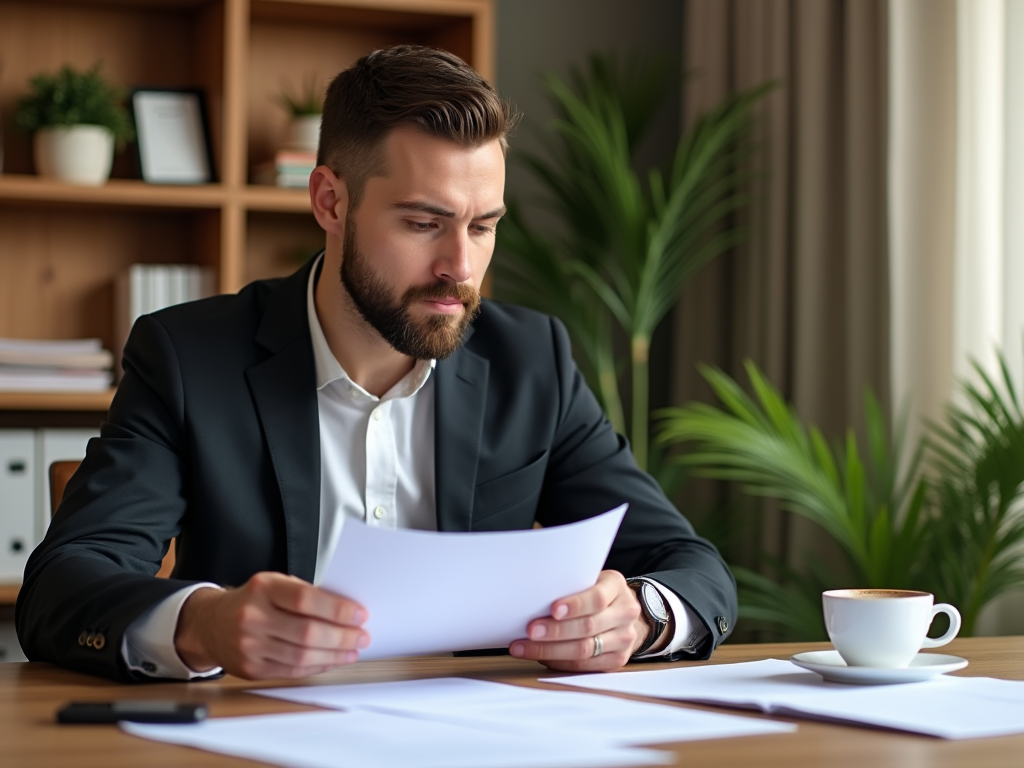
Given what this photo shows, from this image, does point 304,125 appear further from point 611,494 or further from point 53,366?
point 611,494

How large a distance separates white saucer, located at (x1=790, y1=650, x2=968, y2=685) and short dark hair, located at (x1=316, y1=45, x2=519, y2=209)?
763 millimetres

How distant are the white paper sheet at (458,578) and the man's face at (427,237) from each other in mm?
542

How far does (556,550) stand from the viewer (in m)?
1.16

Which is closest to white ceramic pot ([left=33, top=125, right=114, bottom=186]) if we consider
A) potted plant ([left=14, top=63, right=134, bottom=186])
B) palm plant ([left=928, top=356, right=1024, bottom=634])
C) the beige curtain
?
potted plant ([left=14, top=63, right=134, bottom=186])

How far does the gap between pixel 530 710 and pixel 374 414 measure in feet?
2.52

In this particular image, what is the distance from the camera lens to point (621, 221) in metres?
3.32

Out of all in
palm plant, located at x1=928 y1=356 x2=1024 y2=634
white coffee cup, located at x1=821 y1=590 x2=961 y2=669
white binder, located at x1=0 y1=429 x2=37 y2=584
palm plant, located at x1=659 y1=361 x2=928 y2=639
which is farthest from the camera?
white binder, located at x1=0 y1=429 x2=37 y2=584

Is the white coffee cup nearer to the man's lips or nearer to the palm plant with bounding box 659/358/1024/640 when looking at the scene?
the man's lips

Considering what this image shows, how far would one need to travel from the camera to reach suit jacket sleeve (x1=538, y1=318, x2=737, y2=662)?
167 cm

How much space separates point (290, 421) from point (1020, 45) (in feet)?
6.03

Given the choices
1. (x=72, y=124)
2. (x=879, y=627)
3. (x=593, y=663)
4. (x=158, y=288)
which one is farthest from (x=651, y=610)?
(x=72, y=124)

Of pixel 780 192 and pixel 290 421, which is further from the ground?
Result: pixel 780 192

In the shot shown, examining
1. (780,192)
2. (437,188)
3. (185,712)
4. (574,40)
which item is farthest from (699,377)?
(185,712)

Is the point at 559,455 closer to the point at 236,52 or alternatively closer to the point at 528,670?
the point at 528,670
